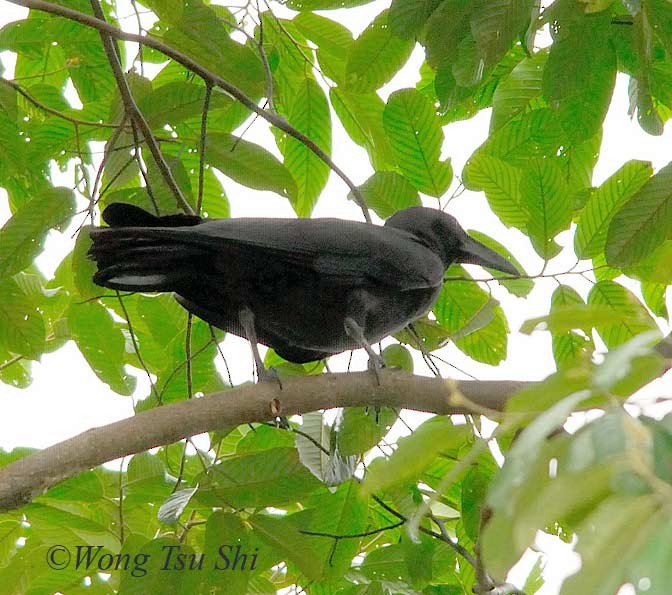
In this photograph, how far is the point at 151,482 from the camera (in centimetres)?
291

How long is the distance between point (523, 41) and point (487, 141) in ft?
1.83

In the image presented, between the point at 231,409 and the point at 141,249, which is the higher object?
the point at 141,249

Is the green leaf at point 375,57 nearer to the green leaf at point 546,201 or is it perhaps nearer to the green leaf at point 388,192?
the green leaf at point 388,192

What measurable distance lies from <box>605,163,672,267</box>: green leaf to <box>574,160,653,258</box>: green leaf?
24cm

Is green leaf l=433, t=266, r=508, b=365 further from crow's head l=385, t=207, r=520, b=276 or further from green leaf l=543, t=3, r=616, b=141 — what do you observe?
green leaf l=543, t=3, r=616, b=141

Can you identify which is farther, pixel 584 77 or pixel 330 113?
pixel 330 113

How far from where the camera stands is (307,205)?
3559mm

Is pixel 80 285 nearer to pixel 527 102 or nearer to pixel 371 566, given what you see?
pixel 371 566

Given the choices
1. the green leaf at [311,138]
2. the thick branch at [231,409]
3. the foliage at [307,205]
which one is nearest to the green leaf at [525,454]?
the thick branch at [231,409]

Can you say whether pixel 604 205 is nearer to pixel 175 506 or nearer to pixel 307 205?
pixel 307 205

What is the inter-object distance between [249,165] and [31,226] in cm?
70

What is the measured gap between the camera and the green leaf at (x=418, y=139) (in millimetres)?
3178

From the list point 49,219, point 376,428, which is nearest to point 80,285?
point 49,219

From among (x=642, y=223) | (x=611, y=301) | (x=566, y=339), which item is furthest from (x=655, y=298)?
(x=642, y=223)
